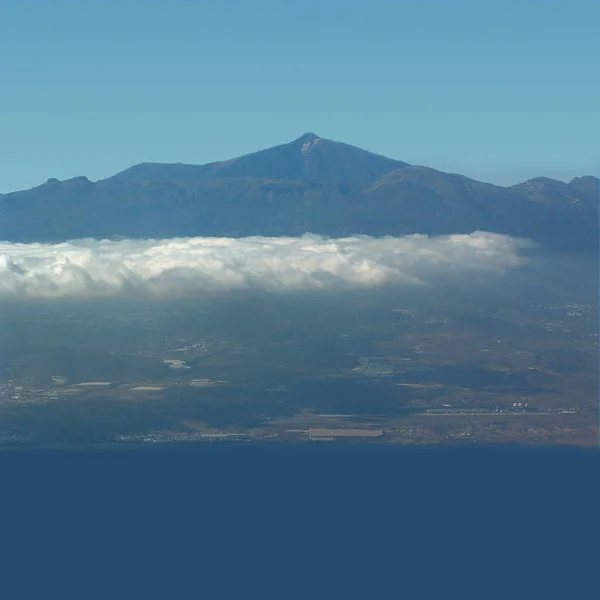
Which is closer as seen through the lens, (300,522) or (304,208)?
(300,522)

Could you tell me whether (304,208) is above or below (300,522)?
above

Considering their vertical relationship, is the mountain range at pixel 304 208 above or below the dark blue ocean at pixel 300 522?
above

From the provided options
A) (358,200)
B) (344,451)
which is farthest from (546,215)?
(344,451)

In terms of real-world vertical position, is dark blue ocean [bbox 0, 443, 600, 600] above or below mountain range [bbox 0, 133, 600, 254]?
below

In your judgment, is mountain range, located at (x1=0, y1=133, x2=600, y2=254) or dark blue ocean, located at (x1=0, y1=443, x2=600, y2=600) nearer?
dark blue ocean, located at (x1=0, y1=443, x2=600, y2=600)

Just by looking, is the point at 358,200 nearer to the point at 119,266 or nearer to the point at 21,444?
the point at 119,266
